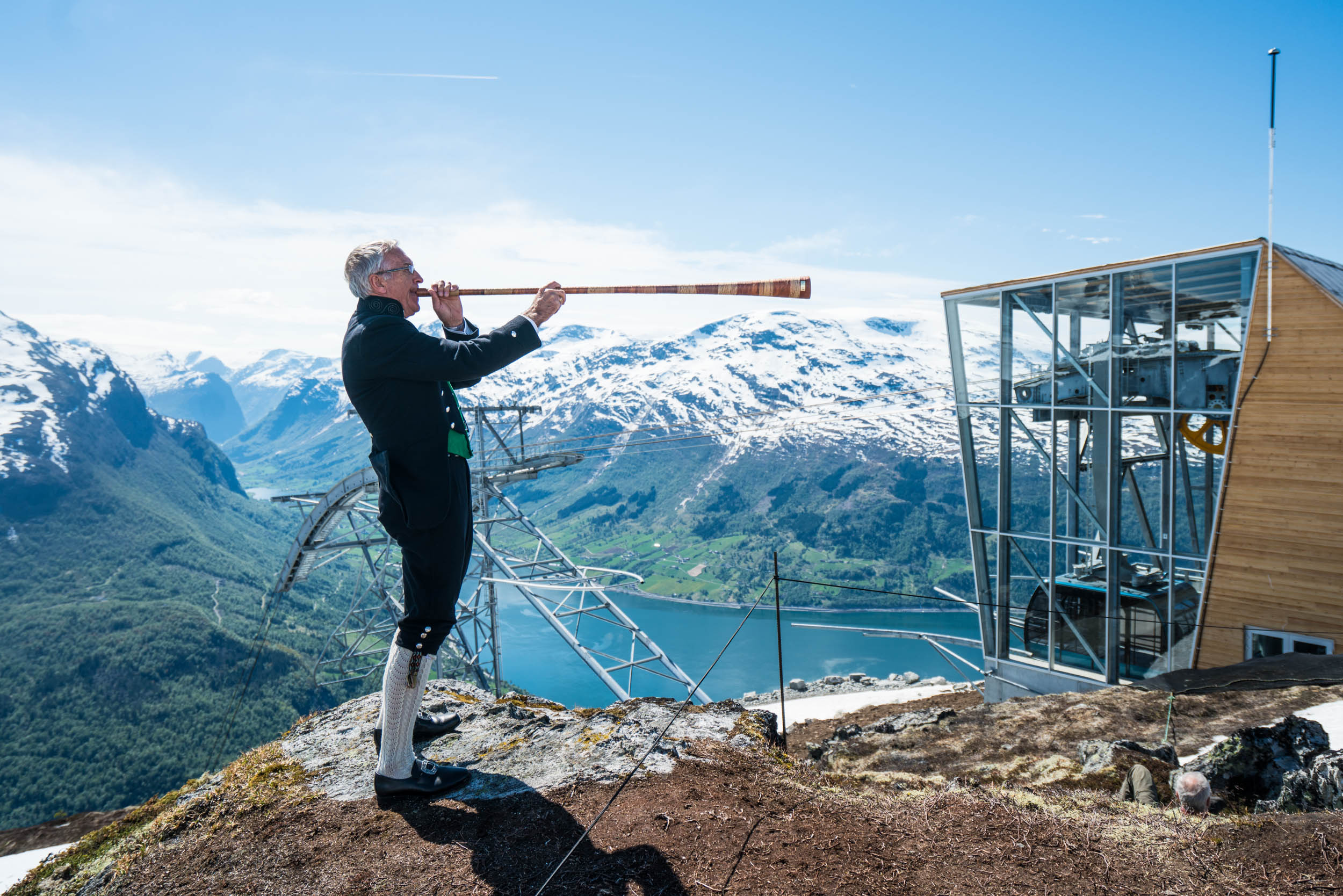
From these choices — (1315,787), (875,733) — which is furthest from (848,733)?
(1315,787)

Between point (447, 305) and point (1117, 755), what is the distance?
21.0ft

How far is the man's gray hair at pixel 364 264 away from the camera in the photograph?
3635 mm

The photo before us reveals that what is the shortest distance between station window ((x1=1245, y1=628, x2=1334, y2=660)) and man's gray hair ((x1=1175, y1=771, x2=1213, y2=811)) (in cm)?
835

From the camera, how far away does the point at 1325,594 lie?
34.4ft

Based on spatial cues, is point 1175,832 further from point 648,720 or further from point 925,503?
point 925,503

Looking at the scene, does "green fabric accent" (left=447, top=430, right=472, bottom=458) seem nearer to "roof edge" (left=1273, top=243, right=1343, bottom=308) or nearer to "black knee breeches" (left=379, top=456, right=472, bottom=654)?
"black knee breeches" (left=379, top=456, right=472, bottom=654)

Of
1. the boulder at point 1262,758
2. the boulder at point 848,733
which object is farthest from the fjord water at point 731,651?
the boulder at point 1262,758

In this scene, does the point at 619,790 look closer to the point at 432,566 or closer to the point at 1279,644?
the point at 432,566

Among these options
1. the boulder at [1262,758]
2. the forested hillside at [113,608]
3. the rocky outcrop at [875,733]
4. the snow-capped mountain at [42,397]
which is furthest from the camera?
the snow-capped mountain at [42,397]

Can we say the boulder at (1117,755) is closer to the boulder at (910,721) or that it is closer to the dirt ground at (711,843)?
the dirt ground at (711,843)

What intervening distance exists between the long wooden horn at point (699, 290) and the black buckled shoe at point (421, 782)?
258 centimetres

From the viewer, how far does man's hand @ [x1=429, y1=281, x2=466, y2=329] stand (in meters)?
3.77

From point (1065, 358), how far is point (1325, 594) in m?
5.73

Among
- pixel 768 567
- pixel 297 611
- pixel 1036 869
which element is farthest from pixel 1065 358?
pixel 768 567
